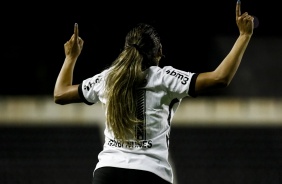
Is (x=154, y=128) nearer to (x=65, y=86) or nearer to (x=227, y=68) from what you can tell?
(x=227, y=68)

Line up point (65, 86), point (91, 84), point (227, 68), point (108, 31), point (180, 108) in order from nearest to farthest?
point (227, 68), point (91, 84), point (65, 86), point (180, 108), point (108, 31)

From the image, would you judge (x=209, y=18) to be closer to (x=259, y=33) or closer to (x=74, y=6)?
(x=259, y=33)

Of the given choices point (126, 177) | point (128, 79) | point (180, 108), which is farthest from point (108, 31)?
point (126, 177)

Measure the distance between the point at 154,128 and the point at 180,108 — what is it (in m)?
5.47

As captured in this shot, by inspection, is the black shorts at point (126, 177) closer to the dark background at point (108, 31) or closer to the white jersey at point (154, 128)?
Result: the white jersey at point (154, 128)

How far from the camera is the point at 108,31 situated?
13.0m

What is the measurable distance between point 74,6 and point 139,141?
381 inches

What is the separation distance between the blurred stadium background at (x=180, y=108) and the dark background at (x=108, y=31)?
0.02 meters

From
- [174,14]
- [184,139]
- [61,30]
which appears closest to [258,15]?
[174,14]

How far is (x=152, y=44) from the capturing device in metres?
3.35

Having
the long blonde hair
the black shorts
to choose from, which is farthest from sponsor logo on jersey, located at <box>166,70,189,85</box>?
the black shorts

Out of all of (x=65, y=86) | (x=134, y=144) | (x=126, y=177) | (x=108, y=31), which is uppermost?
(x=108, y=31)

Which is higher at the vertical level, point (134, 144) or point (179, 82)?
point (179, 82)

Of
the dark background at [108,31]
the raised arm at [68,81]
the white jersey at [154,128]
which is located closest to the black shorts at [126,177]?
the white jersey at [154,128]
